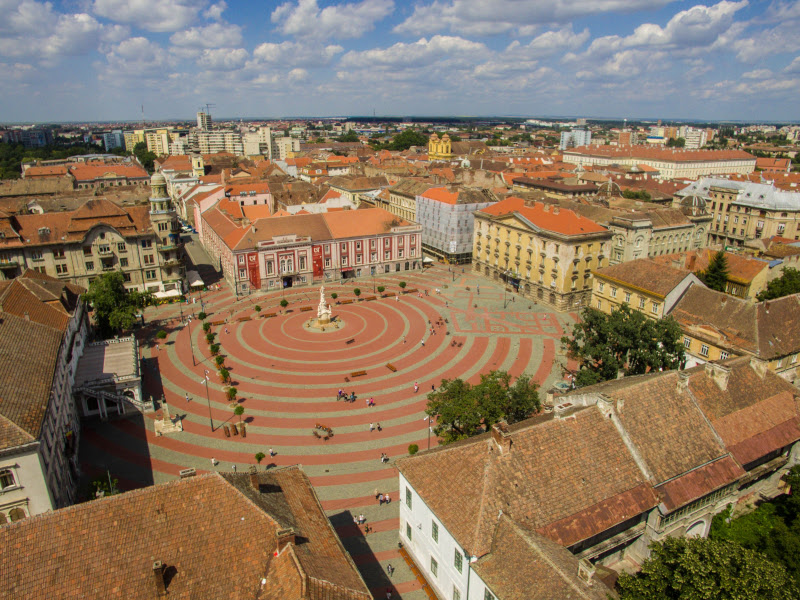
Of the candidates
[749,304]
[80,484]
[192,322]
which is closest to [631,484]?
[749,304]

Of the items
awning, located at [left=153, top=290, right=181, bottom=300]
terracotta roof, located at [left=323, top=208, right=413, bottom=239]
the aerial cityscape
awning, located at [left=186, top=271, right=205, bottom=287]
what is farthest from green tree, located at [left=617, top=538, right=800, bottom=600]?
terracotta roof, located at [left=323, top=208, right=413, bottom=239]

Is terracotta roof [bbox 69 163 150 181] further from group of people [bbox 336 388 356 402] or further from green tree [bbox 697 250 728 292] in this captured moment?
green tree [bbox 697 250 728 292]

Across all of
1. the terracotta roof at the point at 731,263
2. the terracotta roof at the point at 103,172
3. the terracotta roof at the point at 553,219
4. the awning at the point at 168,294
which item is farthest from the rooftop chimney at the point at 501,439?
the terracotta roof at the point at 103,172

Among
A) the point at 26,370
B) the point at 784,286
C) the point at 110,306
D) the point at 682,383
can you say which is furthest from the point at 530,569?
the point at 784,286

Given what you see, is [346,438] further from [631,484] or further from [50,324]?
[50,324]

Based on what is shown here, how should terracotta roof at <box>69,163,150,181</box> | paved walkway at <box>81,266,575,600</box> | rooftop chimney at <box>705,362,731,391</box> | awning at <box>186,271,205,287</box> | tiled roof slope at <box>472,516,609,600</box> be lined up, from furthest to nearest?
terracotta roof at <box>69,163,150,181</box>
awning at <box>186,271,205,287</box>
paved walkway at <box>81,266,575,600</box>
rooftop chimney at <box>705,362,731,391</box>
tiled roof slope at <box>472,516,609,600</box>

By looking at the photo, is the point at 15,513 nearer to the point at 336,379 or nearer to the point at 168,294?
the point at 336,379
